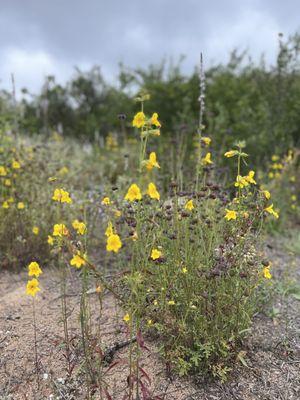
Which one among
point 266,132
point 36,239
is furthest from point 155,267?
point 266,132

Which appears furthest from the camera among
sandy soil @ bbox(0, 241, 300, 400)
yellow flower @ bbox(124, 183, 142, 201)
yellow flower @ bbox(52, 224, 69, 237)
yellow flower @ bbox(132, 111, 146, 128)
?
sandy soil @ bbox(0, 241, 300, 400)

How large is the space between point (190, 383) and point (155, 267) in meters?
0.72

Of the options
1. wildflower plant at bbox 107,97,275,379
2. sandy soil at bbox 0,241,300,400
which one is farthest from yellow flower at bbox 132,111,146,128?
sandy soil at bbox 0,241,300,400

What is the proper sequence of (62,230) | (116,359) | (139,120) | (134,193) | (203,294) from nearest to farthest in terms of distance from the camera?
1. (134,193)
2. (139,120)
3. (62,230)
4. (203,294)
5. (116,359)

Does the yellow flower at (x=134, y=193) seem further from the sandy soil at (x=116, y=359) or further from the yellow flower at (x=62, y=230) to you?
the sandy soil at (x=116, y=359)

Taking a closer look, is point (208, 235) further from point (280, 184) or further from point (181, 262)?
point (280, 184)

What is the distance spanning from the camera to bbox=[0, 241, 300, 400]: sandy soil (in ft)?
7.89

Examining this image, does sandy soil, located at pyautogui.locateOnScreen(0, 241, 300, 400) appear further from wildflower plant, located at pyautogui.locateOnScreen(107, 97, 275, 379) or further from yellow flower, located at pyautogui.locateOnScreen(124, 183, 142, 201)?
yellow flower, located at pyautogui.locateOnScreen(124, 183, 142, 201)

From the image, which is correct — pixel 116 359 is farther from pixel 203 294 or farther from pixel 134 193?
pixel 134 193

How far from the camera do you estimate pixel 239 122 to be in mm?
7340

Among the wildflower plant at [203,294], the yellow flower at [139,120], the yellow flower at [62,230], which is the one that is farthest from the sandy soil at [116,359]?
the yellow flower at [139,120]

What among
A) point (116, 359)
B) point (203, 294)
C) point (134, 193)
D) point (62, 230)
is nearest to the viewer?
point (134, 193)

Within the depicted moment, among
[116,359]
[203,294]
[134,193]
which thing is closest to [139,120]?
[134,193]

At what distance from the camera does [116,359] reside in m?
2.60
